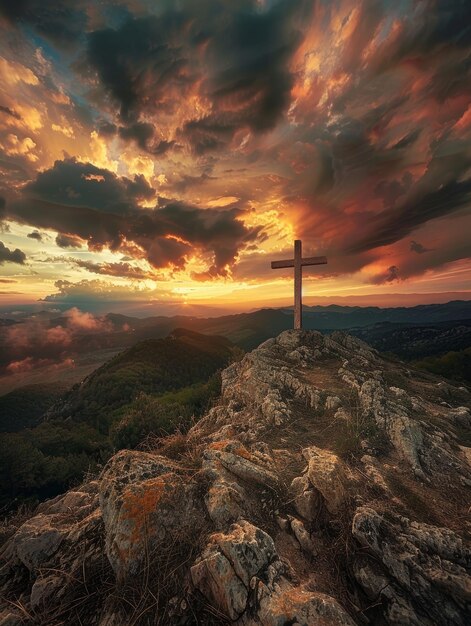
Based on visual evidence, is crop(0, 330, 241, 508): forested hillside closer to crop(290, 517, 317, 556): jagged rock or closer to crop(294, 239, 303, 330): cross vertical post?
crop(290, 517, 317, 556): jagged rock

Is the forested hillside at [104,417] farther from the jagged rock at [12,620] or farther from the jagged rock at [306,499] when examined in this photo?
the jagged rock at [12,620]

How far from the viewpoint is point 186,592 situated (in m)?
3.83

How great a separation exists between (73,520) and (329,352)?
11.5 meters

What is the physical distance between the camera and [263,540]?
4.35 m

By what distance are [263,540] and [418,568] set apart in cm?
233

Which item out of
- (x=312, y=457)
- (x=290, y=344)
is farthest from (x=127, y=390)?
(x=312, y=457)

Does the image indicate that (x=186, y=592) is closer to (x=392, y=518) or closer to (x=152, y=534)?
(x=152, y=534)

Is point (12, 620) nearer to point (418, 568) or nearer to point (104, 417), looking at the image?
point (418, 568)

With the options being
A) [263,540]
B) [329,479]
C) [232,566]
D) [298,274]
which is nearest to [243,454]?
[329,479]

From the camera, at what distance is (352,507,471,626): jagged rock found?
12.4 ft

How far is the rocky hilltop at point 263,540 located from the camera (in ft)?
12.3

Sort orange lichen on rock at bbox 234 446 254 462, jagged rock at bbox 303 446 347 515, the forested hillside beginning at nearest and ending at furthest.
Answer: jagged rock at bbox 303 446 347 515 → orange lichen on rock at bbox 234 446 254 462 → the forested hillside

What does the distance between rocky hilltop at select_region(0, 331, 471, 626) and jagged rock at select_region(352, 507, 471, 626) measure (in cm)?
2

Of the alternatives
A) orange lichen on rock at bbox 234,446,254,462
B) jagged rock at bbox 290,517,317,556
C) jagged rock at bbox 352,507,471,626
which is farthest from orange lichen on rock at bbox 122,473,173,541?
jagged rock at bbox 352,507,471,626
